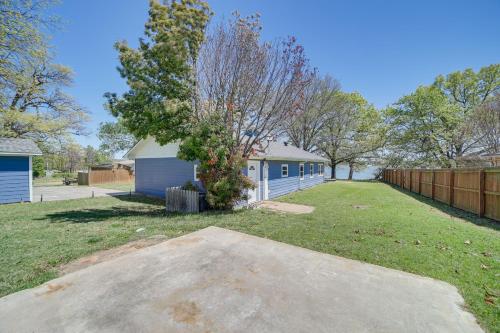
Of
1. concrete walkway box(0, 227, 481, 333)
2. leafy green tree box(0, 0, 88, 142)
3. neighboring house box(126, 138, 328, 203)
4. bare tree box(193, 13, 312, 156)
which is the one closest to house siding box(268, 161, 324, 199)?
neighboring house box(126, 138, 328, 203)

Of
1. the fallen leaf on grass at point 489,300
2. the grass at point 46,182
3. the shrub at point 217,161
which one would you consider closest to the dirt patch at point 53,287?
the shrub at point 217,161

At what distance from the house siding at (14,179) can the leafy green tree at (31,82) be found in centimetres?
381

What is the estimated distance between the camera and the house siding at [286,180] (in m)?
14.0

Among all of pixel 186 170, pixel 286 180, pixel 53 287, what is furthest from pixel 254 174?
pixel 53 287

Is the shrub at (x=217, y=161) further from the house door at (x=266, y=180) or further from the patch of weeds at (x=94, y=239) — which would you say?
the patch of weeds at (x=94, y=239)

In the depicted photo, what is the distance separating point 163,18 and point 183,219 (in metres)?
7.78

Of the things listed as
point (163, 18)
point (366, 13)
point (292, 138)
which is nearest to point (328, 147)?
point (292, 138)

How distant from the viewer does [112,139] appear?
1768 inches

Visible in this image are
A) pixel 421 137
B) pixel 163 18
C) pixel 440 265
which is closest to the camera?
pixel 440 265

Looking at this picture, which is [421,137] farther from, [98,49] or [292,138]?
[98,49]

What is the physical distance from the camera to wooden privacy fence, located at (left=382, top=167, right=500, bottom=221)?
8.09m

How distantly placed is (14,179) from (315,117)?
27809mm

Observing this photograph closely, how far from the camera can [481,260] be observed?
4578mm

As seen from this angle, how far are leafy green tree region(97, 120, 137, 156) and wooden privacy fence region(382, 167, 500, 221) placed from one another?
4333cm
